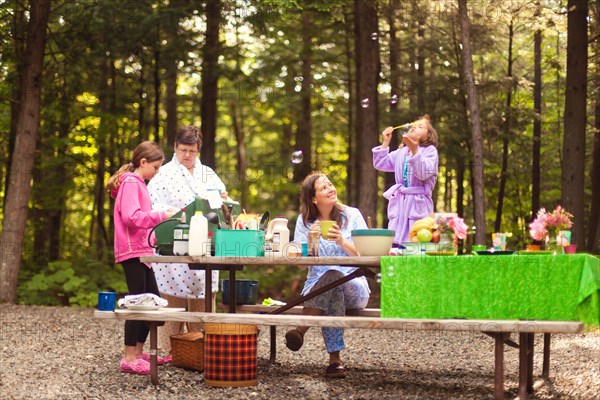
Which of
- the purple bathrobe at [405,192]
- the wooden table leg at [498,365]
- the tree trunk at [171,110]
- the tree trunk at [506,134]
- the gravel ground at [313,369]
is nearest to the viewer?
the wooden table leg at [498,365]

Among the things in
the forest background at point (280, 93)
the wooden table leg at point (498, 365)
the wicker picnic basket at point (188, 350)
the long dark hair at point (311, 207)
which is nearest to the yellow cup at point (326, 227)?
the long dark hair at point (311, 207)

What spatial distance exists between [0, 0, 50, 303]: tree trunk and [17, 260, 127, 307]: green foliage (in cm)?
98

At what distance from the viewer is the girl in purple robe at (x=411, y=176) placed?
6.19 metres

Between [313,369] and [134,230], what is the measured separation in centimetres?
181

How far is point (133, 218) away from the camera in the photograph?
608 centimetres

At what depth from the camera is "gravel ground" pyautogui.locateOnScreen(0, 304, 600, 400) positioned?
5695mm

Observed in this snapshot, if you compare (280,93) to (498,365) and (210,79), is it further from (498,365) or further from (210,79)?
(498,365)

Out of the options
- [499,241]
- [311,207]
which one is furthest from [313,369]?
[499,241]

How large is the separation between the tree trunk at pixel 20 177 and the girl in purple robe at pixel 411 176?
24.6 feet

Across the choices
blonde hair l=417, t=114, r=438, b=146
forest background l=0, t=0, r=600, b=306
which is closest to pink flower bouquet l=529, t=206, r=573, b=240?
blonde hair l=417, t=114, r=438, b=146

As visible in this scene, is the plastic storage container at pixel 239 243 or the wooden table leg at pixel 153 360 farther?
the wooden table leg at pixel 153 360

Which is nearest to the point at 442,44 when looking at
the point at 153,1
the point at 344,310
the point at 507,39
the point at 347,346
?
the point at 507,39

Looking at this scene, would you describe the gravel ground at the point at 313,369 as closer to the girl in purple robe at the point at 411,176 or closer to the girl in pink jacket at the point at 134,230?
the girl in pink jacket at the point at 134,230

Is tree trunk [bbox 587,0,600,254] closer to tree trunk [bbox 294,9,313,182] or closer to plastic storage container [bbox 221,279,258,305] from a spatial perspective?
tree trunk [bbox 294,9,313,182]
